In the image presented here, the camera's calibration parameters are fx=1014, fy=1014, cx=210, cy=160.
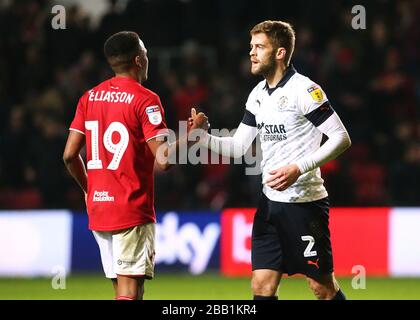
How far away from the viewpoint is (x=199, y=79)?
12.7m

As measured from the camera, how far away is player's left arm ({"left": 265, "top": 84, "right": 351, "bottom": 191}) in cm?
589

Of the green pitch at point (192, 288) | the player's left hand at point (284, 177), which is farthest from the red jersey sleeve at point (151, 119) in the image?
the green pitch at point (192, 288)

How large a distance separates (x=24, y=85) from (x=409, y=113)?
4.84 metres

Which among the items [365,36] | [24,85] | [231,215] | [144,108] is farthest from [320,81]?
[144,108]

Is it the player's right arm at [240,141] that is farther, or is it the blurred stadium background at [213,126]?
the blurred stadium background at [213,126]

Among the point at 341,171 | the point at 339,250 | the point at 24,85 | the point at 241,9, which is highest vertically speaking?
the point at 241,9

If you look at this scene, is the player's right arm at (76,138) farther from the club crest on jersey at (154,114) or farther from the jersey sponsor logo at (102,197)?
the club crest on jersey at (154,114)

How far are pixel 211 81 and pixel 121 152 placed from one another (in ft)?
23.4

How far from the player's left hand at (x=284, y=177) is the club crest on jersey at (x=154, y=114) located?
746 millimetres

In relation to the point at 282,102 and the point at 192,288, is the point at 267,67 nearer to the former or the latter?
the point at 282,102

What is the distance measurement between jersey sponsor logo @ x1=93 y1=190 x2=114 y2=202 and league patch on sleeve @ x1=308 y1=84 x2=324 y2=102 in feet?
4.43

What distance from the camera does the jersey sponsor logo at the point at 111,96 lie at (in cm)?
580

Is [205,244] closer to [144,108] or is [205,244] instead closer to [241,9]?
[241,9]

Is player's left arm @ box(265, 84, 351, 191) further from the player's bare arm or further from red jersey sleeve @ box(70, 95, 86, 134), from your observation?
red jersey sleeve @ box(70, 95, 86, 134)
